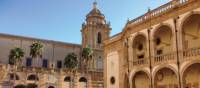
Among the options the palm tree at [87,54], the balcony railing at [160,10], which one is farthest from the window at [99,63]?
the balcony railing at [160,10]

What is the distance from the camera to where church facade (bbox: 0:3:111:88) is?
164 ft

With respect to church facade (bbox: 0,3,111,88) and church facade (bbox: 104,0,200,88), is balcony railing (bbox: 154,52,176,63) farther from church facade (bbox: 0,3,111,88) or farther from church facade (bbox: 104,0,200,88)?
church facade (bbox: 0,3,111,88)

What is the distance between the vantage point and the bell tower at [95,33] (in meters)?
64.0

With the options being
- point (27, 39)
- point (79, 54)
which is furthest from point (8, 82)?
point (79, 54)

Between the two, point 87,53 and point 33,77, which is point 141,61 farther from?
point 87,53

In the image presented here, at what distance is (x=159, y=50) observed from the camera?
29.3 meters

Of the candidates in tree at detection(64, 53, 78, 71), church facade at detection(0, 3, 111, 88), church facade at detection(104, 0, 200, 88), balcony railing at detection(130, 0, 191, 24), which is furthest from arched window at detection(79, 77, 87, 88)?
balcony railing at detection(130, 0, 191, 24)

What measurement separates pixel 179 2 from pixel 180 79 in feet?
22.6

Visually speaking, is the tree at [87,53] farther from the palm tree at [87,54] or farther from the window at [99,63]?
the window at [99,63]

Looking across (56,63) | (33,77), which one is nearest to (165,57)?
(33,77)

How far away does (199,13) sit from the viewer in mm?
23703

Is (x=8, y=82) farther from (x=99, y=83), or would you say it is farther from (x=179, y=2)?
(x=179, y=2)

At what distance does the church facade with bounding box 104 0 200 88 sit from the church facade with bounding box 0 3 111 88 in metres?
14.0

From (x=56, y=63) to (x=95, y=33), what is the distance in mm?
10872
